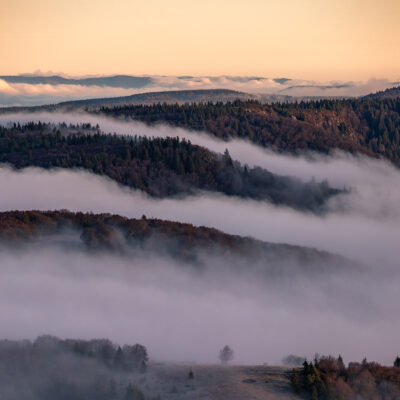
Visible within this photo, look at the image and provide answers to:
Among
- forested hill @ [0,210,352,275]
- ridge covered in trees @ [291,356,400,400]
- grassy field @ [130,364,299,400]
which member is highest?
forested hill @ [0,210,352,275]

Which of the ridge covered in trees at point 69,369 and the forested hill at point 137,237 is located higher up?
the forested hill at point 137,237

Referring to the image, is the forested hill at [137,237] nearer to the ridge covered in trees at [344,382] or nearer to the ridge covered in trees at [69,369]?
the ridge covered in trees at [69,369]

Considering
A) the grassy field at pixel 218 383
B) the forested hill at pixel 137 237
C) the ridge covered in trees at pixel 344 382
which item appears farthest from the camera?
the forested hill at pixel 137 237

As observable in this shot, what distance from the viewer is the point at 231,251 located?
179m

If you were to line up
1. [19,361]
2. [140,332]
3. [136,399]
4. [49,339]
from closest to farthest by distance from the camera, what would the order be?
1. [136,399]
2. [19,361]
3. [49,339]
4. [140,332]

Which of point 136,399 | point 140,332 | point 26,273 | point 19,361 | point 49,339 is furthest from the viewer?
point 26,273

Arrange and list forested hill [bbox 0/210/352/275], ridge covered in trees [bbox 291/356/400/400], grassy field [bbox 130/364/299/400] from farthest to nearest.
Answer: forested hill [bbox 0/210/352/275], grassy field [bbox 130/364/299/400], ridge covered in trees [bbox 291/356/400/400]

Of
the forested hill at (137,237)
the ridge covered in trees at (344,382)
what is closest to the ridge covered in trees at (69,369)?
the ridge covered in trees at (344,382)

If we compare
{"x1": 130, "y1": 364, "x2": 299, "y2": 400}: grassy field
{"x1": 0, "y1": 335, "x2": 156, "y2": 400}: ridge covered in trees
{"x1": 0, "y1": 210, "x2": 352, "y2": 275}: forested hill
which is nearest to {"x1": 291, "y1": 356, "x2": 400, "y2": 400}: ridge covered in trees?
{"x1": 130, "y1": 364, "x2": 299, "y2": 400}: grassy field

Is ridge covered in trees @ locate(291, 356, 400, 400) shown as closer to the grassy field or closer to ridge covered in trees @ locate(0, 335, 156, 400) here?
the grassy field

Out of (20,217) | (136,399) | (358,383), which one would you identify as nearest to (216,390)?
(136,399)

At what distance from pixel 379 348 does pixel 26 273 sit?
69251 mm

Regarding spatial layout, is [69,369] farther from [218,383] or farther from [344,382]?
[344,382]

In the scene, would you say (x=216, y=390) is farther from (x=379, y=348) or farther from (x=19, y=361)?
(x=379, y=348)
